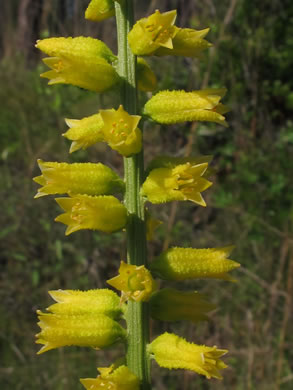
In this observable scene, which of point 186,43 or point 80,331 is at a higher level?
point 186,43

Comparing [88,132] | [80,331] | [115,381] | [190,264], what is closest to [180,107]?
[88,132]

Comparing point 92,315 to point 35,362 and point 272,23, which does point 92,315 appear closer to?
point 35,362

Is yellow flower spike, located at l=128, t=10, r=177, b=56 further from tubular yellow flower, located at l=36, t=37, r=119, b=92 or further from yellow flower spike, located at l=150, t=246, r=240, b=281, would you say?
yellow flower spike, located at l=150, t=246, r=240, b=281

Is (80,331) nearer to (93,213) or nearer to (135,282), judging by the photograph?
(135,282)

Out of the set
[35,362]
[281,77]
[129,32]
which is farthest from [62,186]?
[281,77]

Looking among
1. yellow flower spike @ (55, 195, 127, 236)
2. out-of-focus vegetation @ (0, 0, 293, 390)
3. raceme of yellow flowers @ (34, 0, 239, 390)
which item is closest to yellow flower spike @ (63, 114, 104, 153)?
raceme of yellow flowers @ (34, 0, 239, 390)

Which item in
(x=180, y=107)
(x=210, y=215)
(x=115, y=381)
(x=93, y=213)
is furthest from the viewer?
(x=210, y=215)

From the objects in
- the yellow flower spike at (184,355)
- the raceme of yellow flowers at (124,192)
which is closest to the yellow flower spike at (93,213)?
the raceme of yellow flowers at (124,192)
